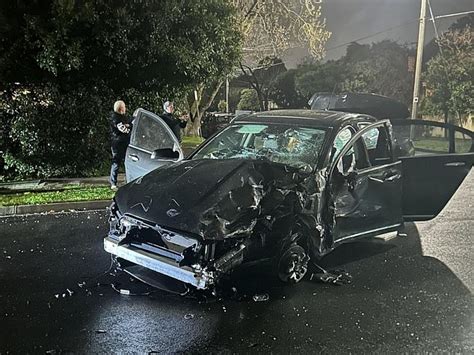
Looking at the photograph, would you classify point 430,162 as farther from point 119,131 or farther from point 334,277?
point 119,131

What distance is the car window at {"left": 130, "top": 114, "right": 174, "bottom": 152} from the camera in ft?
20.7

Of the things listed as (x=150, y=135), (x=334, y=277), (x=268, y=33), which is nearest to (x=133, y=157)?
(x=150, y=135)

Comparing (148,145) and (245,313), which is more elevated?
(148,145)

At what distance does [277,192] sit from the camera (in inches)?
173

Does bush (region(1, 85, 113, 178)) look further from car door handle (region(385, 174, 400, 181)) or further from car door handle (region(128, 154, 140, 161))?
car door handle (region(385, 174, 400, 181))

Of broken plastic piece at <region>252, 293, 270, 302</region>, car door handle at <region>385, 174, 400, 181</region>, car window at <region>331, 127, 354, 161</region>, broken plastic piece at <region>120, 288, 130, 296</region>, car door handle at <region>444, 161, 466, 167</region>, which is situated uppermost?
car window at <region>331, 127, 354, 161</region>

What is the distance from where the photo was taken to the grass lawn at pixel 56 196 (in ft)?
27.1

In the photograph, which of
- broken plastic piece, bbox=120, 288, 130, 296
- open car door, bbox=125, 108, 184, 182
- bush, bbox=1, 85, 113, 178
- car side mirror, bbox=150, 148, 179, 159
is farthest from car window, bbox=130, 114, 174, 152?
bush, bbox=1, 85, 113, 178

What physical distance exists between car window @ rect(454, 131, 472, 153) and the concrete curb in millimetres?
5681

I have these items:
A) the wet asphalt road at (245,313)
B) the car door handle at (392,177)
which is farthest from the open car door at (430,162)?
the wet asphalt road at (245,313)

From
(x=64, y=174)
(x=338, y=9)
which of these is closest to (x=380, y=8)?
(x=338, y=9)

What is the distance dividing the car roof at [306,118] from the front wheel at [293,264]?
56.8 inches

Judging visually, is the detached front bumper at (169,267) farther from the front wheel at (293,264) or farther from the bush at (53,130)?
the bush at (53,130)

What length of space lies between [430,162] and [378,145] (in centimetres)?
86
